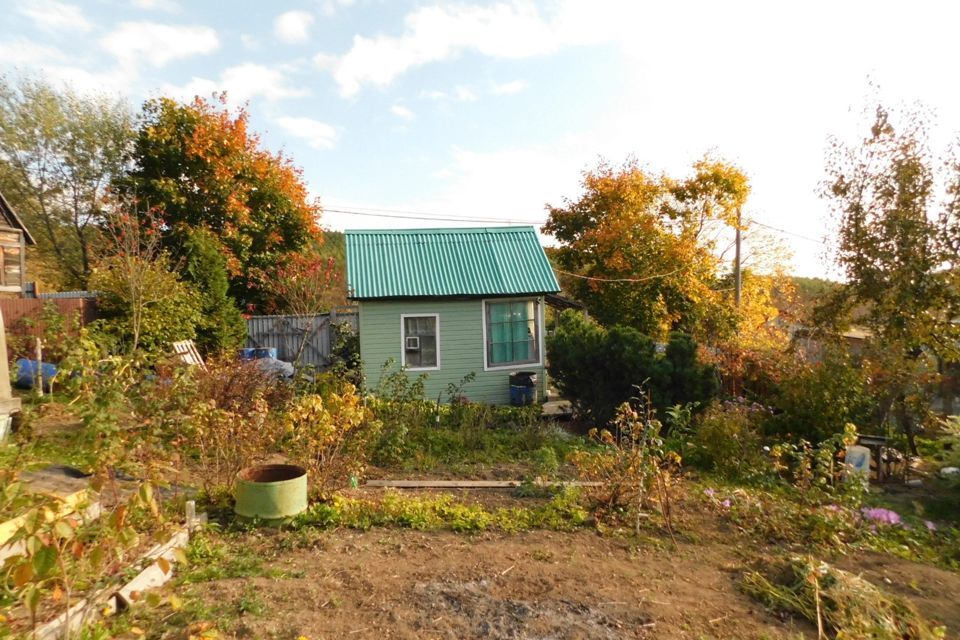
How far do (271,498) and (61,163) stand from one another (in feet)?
77.2

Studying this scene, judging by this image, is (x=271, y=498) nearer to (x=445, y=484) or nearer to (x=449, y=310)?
(x=445, y=484)

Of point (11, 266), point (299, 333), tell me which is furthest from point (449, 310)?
point (11, 266)

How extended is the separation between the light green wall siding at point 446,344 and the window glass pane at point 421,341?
0.15 m

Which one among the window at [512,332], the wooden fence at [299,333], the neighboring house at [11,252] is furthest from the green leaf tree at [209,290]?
the window at [512,332]

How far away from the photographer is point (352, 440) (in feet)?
21.4

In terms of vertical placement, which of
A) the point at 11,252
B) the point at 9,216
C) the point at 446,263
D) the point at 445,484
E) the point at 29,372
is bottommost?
the point at 445,484

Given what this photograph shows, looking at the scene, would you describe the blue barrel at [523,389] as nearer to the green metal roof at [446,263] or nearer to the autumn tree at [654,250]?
the green metal roof at [446,263]

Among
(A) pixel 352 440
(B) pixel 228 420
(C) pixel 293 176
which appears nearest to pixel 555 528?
(A) pixel 352 440

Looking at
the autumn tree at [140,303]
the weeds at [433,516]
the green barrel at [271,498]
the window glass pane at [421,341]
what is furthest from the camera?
the window glass pane at [421,341]

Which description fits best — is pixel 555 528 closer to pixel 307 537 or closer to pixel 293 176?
pixel 307 537

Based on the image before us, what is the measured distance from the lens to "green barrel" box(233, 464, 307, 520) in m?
4.80

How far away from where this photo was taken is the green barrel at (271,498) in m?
4.80

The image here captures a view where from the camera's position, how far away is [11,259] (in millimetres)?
14008

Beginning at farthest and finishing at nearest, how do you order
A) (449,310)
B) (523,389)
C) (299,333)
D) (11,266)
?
(299,333) < (11,266) < (449,310) < (523,389)
